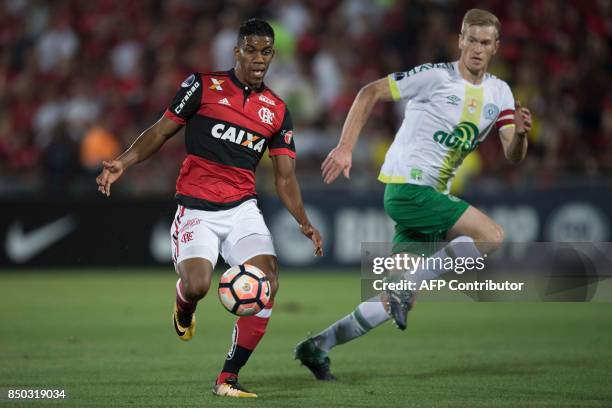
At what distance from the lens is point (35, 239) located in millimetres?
16219

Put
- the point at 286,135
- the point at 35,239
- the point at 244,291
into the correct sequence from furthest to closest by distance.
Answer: the point at 35,239 < the point at 286,135 < the point at 244,291

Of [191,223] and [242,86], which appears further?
[242,86]

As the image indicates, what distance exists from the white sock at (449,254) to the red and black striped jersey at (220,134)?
1.41 m

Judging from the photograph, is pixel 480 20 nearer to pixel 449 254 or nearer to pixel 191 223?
pixel 449 254

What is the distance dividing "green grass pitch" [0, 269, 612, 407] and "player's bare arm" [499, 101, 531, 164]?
166cm

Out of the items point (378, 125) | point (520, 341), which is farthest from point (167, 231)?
point (520, 341)

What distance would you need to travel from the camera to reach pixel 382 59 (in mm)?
17344

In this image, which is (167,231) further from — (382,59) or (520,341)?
(520,341)

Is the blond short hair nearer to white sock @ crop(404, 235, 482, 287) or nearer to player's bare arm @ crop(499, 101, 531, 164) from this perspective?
player's bare arm @ crop(499, 101, 531, 164)

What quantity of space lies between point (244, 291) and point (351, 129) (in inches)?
56.6

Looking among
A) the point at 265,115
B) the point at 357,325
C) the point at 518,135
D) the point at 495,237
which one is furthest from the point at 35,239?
the point at 518,135

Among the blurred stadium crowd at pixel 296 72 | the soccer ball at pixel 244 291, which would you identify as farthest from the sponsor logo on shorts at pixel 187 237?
the blurred stadium crowd at pixel 296 72

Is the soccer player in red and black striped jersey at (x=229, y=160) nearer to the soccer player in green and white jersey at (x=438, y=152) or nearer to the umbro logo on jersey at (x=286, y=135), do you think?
the umbro logo on jersey at (x=286, y=135)

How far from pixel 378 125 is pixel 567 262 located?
149 inches
